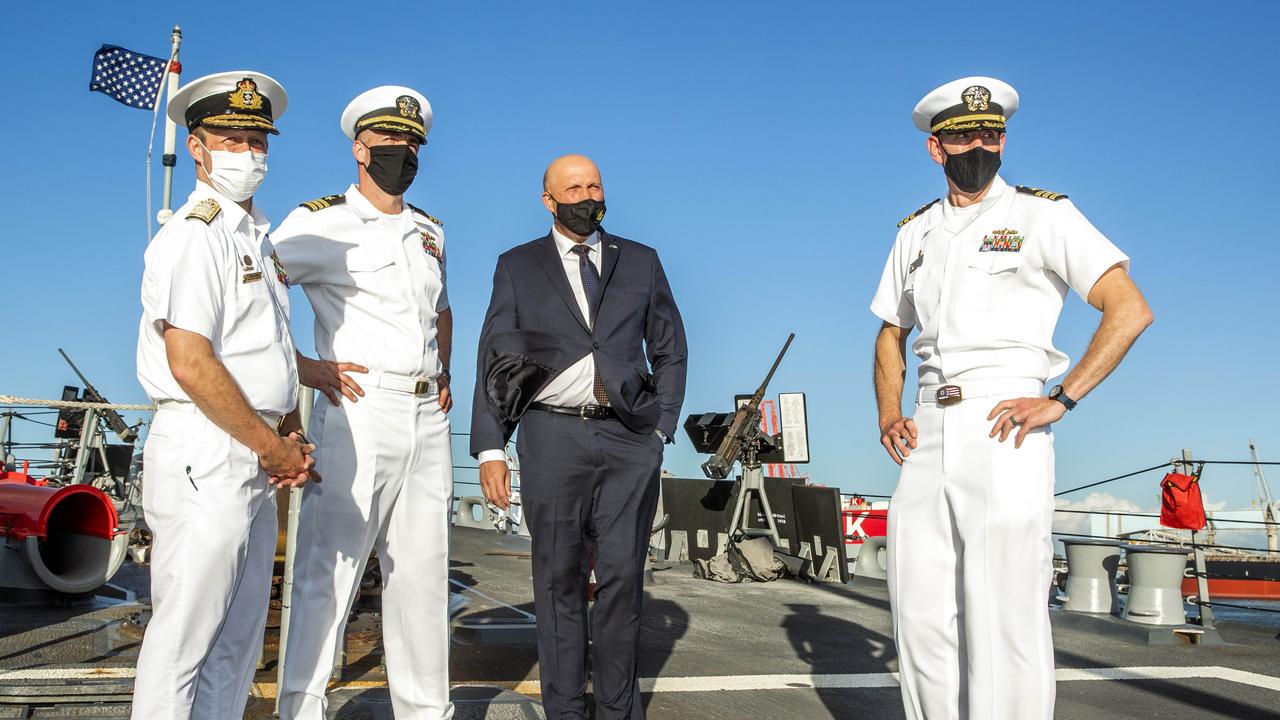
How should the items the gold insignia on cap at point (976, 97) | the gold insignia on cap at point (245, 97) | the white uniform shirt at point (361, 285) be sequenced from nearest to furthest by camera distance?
the gold insignia on cap at point (245, 97), the gold insignia on cap at point (976, 97), the white uniform shirt at point (361, 285)

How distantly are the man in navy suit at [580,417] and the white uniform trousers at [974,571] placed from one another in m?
1.05

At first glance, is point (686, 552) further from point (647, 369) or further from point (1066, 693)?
point (647, 369)

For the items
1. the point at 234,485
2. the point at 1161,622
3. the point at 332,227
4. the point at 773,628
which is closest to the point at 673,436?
the point at 332,227

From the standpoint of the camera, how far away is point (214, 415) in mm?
2756

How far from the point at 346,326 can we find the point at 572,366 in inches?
33.6

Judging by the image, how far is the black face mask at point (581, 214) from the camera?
4094 millimetres

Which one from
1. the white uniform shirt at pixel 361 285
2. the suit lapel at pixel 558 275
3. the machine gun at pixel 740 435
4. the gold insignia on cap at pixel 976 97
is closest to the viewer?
the gold insignia on cap at pixel 976 97

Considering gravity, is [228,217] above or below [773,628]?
above

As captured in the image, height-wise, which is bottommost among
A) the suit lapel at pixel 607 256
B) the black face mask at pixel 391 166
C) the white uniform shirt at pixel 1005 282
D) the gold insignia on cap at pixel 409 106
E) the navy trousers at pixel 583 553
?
the navy trousers at pixel 583 553

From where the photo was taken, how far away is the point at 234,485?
110 inches

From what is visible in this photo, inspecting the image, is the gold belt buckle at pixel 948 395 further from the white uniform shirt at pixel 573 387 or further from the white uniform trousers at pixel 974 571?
the white uniform shirt at pixel 573 387

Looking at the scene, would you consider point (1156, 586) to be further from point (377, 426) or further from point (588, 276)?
point (377, 426)

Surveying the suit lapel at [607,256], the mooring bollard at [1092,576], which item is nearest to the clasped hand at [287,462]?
the suit lapel at [607,256]

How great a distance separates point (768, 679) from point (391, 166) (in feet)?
11.0
